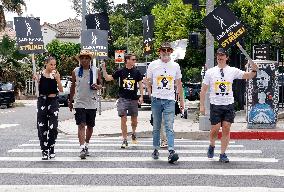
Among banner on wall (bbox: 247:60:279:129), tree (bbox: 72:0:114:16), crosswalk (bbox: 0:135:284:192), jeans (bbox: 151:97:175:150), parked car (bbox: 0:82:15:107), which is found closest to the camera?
crosswalk (bbox: 0:135:284:192)

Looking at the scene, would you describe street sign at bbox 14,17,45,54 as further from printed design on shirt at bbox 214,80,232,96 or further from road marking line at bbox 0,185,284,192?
road marking line at bbox 0,185,284,192

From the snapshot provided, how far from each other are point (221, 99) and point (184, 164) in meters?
1.17

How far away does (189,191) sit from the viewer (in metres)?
7.18

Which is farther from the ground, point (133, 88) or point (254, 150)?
point (133, 88)

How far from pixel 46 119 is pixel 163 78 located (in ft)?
6.64

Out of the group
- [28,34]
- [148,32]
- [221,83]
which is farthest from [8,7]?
[221,83]

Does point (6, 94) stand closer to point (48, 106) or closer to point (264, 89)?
point (264, 89)

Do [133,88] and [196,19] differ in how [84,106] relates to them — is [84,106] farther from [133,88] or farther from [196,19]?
[196,19]

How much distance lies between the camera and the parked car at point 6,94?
3506 centimetres

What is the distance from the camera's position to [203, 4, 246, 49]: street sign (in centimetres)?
1236

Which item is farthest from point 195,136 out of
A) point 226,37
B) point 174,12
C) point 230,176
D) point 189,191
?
point 174,12

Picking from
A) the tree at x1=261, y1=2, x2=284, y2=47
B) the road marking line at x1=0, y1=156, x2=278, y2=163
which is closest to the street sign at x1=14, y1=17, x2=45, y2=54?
the road marking line at x1=0, y1=156, x2=278, y2=163

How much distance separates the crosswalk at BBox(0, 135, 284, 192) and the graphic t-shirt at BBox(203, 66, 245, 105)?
0.97m

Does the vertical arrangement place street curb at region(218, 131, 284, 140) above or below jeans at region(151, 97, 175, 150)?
below
